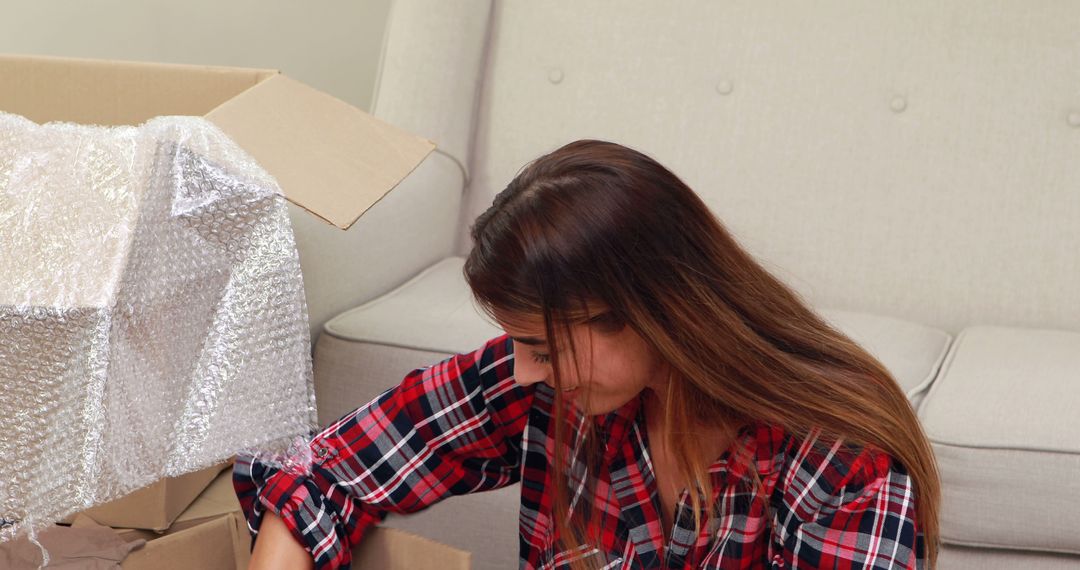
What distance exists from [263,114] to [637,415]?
1.29ft

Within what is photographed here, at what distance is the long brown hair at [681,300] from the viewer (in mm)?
689

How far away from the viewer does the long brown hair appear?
0.69m

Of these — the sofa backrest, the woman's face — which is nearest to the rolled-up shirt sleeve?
the woman's face

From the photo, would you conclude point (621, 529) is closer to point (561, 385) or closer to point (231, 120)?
point (561, 385)

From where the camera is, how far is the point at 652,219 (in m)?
0.69

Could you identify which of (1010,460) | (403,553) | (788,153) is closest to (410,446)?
(403,553)

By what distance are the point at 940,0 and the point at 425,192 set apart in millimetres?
727

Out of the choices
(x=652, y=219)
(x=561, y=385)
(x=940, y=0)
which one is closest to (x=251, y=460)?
(x=561, y=385)

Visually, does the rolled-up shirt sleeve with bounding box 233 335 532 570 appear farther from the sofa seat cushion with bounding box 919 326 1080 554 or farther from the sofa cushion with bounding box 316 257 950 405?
the sofa seat cushion with bounding box 919 326 1080 554

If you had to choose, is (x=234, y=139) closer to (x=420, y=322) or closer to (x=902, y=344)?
(x=420, y=322)

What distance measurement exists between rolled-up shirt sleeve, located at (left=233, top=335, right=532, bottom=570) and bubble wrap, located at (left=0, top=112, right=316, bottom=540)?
0.17 feet

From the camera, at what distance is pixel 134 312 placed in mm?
706

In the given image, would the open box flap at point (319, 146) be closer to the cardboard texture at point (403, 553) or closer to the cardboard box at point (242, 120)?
the cardboard box at point (242, 120)

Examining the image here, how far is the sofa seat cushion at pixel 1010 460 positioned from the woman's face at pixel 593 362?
17.1 inches
